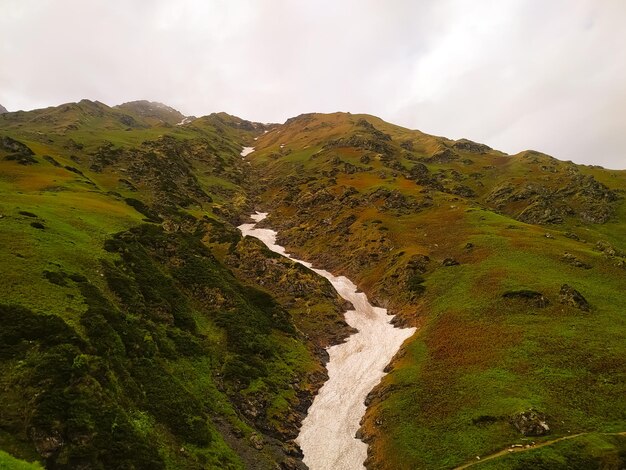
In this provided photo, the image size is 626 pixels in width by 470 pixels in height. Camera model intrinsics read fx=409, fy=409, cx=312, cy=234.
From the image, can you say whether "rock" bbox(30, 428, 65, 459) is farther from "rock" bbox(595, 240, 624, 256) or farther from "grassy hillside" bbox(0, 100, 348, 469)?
"rock" bbox(595, 240, 624, 256)

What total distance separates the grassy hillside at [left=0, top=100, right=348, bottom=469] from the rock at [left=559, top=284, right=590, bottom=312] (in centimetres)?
3361

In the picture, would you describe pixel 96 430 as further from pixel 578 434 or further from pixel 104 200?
pixel 104 200

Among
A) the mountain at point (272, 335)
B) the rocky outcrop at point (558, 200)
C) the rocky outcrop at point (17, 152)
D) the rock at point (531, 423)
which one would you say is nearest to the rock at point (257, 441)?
the mountain at point (272, 335)

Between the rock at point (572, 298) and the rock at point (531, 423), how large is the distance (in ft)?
86.0

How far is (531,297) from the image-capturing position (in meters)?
60.5

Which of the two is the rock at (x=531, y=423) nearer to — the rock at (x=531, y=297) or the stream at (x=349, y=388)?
the stream at (x=349, y=388)

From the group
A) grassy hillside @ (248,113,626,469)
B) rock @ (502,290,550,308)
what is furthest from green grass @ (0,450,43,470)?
rock @ (502,290,550,308)

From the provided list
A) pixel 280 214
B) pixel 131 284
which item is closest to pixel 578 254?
pixel 131 284

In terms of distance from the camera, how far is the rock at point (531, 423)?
36.3 m

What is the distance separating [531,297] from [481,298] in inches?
276

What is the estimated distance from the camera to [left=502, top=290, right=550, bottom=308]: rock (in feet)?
194

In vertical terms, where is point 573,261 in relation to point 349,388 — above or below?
above

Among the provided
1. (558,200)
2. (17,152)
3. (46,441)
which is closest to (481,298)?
(46,441)

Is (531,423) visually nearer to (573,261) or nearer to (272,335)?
(272,335)
